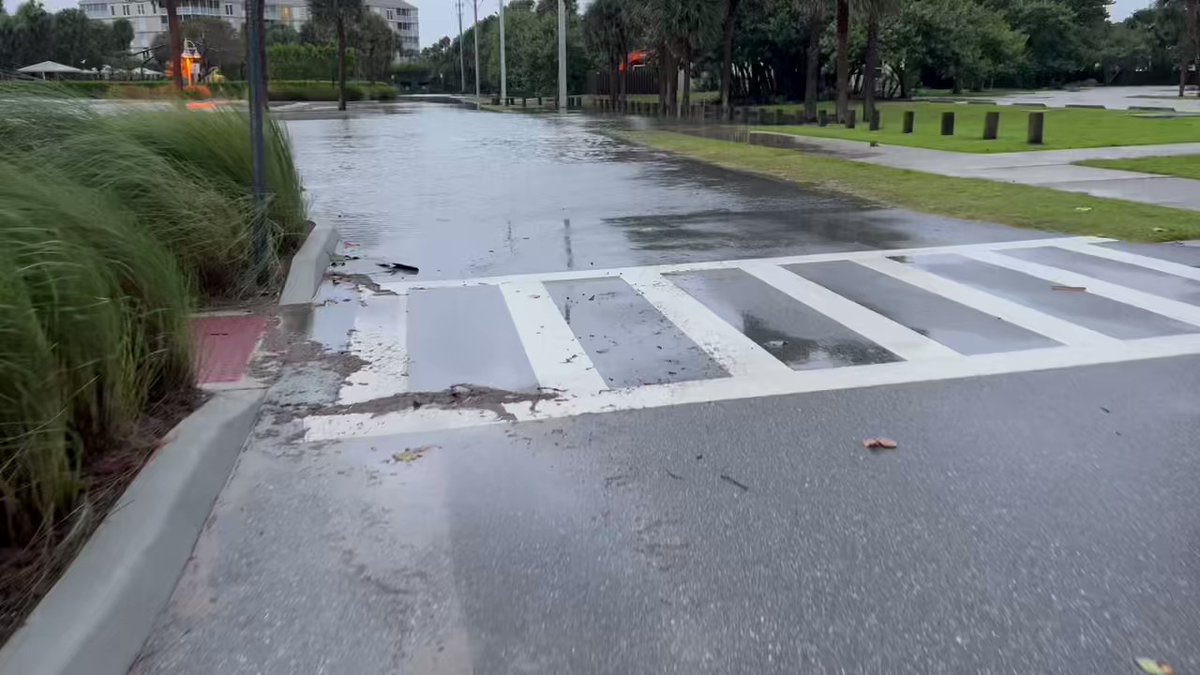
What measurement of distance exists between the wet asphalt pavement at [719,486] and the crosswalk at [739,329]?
0.04 metres

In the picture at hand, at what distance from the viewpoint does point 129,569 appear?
11.6 ft

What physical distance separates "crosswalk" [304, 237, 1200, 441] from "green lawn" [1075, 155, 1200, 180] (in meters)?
7.42

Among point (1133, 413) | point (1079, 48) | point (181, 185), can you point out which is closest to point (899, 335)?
point (1133, 413)

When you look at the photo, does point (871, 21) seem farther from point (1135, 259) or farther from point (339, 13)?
point (339, 13)

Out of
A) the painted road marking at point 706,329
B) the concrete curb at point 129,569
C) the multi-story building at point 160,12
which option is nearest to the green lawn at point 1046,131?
the painted road marking at point 706,329

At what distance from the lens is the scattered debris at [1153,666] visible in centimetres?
315

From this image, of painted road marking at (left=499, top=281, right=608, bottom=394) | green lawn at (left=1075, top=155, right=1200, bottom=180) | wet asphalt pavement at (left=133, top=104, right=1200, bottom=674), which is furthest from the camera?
green lawn at (left=1075, top=155, right=1200, bottom=180)

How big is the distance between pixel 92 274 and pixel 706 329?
4475 mm

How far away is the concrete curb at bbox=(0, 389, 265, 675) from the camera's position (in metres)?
3.04

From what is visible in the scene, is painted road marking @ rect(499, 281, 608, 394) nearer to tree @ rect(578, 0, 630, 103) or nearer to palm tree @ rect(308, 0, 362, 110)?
tree @ rect(578, 0, 630, 103)

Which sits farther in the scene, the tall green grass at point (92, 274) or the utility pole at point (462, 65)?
the utility pole at point (462, 65)

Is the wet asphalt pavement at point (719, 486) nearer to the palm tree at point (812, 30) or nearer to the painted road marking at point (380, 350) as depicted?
the painted road marking at point (380, 350)

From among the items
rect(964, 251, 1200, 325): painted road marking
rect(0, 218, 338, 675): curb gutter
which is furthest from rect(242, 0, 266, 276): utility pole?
rect(964, 251, 1200, 325): painted road marking

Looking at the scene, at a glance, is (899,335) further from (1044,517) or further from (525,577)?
(525,577)
